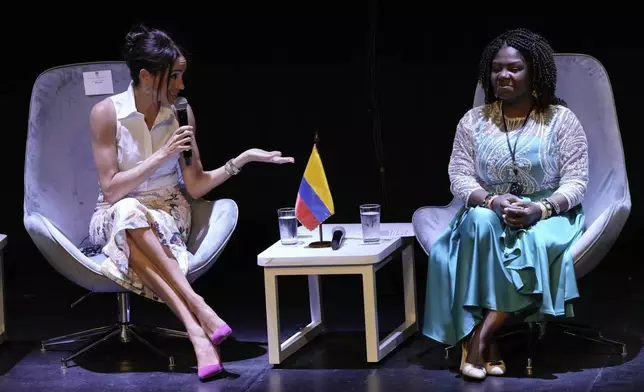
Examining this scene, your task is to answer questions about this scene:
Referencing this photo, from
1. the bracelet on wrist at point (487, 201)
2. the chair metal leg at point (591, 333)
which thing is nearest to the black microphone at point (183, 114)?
the bracelet on wrist at point (487, 201)

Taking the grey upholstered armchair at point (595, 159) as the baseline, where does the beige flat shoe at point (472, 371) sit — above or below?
below

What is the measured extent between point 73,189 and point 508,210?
181cm

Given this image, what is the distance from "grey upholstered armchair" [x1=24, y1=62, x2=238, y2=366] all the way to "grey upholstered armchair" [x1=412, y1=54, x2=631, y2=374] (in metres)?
0.79

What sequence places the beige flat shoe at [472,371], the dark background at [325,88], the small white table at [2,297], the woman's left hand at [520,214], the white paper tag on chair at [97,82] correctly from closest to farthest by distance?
the beige flat shoe at [472,371] < the woman's left hand at [520,214] < the small white table at [2,297] < the white paper tag on chair at [97,82] < the dark background at [325,88]

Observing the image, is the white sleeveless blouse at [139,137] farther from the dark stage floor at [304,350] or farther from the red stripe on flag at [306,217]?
the dark stage floor at [304,350]

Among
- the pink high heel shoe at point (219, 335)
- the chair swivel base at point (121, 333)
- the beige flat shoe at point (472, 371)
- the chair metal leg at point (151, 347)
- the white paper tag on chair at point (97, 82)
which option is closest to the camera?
the beige flat shoe at point (472, 371)

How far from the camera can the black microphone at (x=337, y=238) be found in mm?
4234

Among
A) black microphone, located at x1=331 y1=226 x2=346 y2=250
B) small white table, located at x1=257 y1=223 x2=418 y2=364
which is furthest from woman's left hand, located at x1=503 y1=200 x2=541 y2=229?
black microphone, located at x1=331 y1=226 x2=346 y2=250

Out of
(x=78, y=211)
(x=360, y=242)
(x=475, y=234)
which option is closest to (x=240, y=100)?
(x=78, y=211)

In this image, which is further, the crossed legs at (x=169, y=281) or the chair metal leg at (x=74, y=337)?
the chair metal leg at (x=74, y=337)

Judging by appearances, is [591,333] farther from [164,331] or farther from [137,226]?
[137,226]

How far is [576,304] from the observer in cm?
507

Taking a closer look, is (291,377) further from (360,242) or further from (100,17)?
(100,17)

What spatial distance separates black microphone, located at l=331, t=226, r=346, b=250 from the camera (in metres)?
4.23
